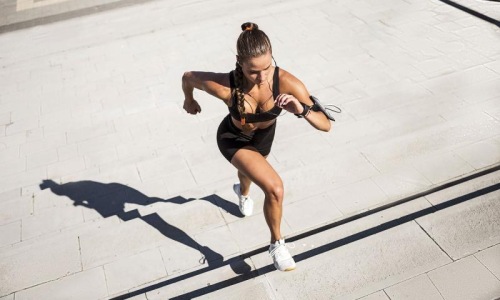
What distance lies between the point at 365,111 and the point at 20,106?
6.52 metres

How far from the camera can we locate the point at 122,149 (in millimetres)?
6258

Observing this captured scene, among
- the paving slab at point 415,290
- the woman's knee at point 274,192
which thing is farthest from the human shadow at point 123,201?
the paving slab at point 415,290

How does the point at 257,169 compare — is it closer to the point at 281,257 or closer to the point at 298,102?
the point at 298,102

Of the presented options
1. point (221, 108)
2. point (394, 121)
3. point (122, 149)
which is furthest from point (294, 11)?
point (122, 149)

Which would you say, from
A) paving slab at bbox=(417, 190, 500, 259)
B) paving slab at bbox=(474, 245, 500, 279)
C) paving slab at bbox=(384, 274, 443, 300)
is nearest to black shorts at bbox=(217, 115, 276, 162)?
paving slab at bbox=(384, 274, 443, 300)

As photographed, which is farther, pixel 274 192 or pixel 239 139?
pixel 239 139

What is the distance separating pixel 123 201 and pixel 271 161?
6.84 ft

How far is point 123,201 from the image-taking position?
17.3 feet

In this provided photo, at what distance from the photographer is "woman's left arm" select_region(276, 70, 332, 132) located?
10.2 ft

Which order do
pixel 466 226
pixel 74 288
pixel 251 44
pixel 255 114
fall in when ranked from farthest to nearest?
pixel 466 226 < pixel 74 288 < pixel 255 114 < pixel 251 44

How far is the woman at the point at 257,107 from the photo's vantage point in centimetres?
316

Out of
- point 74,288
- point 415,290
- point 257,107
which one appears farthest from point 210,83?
point 415,290

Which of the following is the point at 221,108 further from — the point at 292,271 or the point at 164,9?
the point at 164,9

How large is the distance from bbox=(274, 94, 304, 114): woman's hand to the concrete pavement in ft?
5.79
